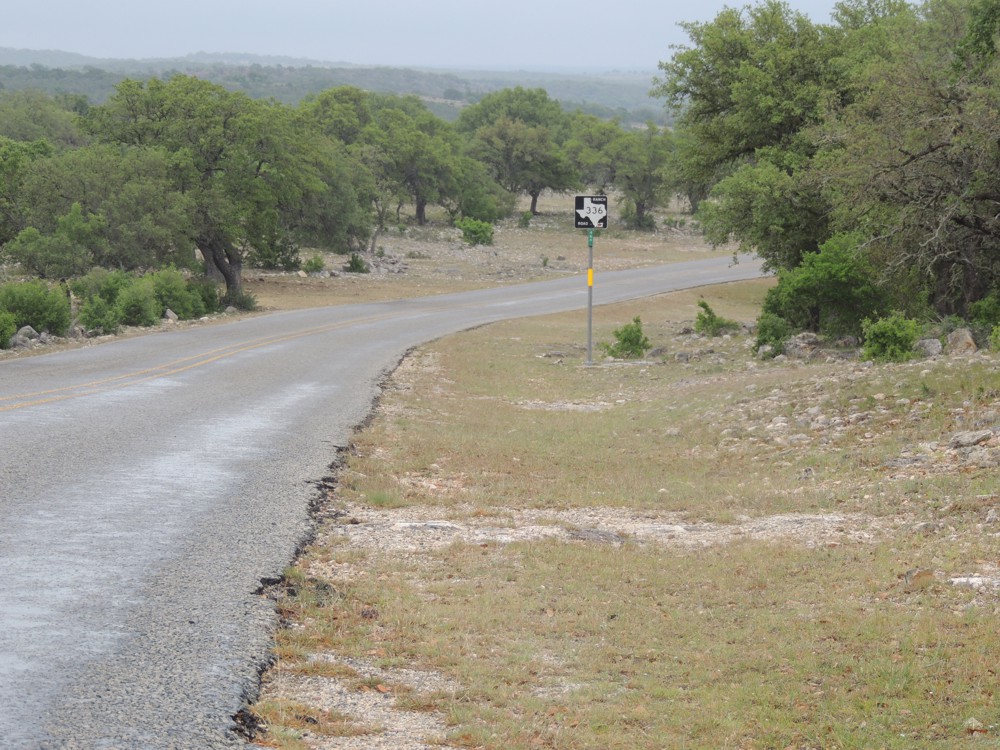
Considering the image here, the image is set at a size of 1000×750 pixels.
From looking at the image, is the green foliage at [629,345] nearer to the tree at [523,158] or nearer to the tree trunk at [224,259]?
the tree trunk at [224,259]

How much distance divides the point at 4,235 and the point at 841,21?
31.0 meters

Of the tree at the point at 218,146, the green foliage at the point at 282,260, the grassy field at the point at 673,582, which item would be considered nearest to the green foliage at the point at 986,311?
the grassy field at the point at 673,582

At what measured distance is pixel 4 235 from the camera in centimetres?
4097

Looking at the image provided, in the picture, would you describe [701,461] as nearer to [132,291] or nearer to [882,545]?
[882,545]

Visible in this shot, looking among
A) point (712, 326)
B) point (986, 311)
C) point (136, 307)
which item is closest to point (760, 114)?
point (712, 326)

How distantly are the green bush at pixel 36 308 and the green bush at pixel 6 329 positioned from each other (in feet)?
5.18

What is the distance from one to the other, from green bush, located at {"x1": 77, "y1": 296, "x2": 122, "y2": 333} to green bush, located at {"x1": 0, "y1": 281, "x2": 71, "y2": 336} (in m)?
1.04

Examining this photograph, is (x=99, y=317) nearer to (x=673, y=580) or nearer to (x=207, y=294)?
(x=207, y=294)

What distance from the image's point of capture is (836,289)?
2334 centimetres

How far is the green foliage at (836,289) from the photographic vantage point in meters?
22.9

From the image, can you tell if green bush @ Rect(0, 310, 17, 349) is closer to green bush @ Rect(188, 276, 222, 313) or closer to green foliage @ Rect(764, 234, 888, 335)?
green bush @ Rect(188, 276, 222, 313)

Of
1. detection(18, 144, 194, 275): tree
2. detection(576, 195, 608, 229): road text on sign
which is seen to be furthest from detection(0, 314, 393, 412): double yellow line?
detection(18, 144, 194, 275): tree

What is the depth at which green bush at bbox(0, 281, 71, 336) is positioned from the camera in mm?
26891

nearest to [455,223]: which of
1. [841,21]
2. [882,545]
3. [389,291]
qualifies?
[389,291]
